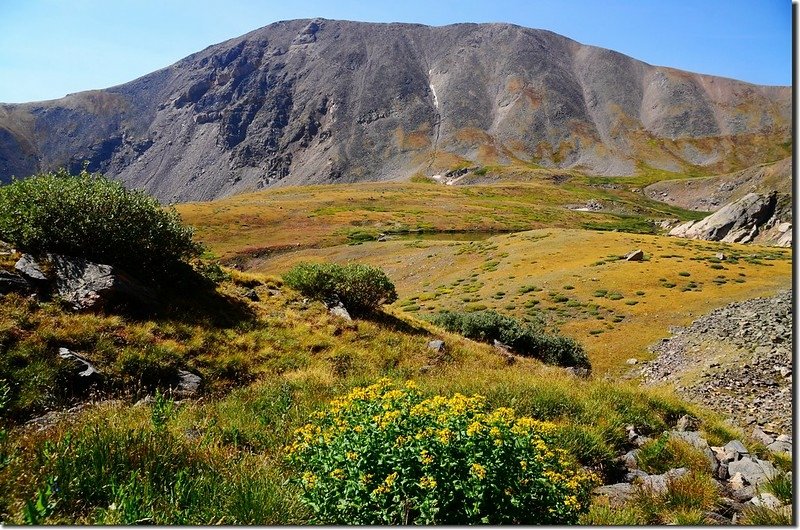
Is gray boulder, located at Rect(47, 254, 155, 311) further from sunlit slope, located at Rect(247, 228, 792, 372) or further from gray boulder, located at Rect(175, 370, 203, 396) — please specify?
sunlit slope, located at Rect(247, 228, 792, 372)

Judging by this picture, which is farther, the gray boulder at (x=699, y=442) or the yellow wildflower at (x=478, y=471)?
the gray boulder at (x=699, y=442)

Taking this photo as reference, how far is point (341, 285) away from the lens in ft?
66.8

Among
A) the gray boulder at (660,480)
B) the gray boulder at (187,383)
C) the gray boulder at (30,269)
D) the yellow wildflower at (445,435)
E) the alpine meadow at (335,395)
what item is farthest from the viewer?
the gray boulder at (30,269)

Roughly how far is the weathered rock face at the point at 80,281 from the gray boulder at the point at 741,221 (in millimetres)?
88699

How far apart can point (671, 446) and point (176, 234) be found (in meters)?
15.4

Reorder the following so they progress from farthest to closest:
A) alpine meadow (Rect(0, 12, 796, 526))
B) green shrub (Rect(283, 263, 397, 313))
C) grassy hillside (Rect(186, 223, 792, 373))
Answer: grassy hillside (Rect(186, 223, 792, 373))
green shrub (Rect(283, 263, 397, 313))
alpine meadow (Rect(0, 12, 796, 526))

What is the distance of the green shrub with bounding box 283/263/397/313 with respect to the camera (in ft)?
66.3

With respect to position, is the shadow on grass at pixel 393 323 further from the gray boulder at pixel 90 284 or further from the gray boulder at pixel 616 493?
the gray boulder at pixel 616 493

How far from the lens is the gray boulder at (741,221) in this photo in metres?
77.1

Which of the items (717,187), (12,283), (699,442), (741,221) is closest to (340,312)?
(12,283)

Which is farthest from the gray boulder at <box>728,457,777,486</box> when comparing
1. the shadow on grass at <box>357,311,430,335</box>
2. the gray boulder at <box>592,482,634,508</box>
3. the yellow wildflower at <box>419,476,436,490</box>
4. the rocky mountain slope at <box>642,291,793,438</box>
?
the shadow on grass at <box>357,311,430,335</box>

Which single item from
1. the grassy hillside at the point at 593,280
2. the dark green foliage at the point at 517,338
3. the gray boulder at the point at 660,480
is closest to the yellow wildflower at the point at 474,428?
the gray boulder at the point at 660,480

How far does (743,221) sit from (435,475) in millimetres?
94263

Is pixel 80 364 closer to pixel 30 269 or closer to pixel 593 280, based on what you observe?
pixel 30 269
